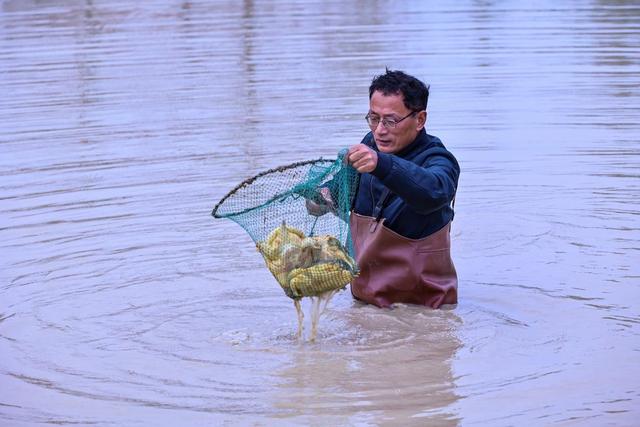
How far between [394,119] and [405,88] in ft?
0.55

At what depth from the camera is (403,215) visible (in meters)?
6.70

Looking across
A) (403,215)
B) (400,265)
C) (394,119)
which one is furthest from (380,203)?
(394,119)

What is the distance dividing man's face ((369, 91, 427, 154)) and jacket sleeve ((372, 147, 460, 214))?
0.71ft

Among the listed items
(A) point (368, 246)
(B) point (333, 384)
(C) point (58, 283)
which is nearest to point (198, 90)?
(C) point (58, 283)

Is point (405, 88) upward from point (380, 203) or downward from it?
upward

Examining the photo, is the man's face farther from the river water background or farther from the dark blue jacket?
the river water background

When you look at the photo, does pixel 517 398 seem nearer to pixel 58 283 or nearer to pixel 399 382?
pixel 399 382

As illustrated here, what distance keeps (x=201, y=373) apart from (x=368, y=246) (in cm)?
124

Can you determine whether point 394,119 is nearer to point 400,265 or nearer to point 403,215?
point 403,215

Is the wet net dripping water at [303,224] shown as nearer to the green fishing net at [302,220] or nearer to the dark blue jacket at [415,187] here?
the green fishing net at [302,220]

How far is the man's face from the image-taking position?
6586 millimetres

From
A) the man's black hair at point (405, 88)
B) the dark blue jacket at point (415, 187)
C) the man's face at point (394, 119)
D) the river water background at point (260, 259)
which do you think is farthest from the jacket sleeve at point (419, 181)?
the river water background at point (260, 259)

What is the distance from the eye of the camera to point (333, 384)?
5.84m

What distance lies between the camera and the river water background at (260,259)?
573 centimetres
